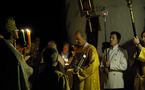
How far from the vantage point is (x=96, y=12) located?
17.3 ft

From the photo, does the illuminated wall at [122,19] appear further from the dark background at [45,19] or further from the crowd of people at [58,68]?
the dark background at [45,19]

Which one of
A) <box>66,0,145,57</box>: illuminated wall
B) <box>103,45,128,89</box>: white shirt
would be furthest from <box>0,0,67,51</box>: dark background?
<box>103,45,128,89</box>: white shirt

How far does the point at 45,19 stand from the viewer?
6246 millimetres

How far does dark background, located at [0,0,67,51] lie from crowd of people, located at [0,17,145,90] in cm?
143

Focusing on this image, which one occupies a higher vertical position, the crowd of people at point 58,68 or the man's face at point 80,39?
the man's face at point 80,39

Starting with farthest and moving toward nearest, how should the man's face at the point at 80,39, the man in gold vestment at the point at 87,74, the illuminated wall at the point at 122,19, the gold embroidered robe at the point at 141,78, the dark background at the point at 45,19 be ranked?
the dark background at the point at 45,19 → the illuminated wall at the point at 122,19 → the man's face at the point at 80,39 → the man in gold vestment at the point at 87,74 → the gold embroidered robe at the point at 141,78

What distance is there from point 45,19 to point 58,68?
3844mm

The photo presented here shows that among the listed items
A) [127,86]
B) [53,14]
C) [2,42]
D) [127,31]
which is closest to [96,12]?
[127,31]

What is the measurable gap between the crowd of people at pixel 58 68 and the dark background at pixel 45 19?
4.70 ft

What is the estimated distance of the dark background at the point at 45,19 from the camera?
592 cm

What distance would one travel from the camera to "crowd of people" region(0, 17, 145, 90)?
2.03 meters

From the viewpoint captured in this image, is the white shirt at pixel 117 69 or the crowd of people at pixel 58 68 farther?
the white shirt at pixel 117 69

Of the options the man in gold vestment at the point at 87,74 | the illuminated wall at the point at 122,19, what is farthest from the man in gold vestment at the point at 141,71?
the illuminated wall at the point at 122,19

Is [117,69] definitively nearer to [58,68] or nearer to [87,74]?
[87,74]
